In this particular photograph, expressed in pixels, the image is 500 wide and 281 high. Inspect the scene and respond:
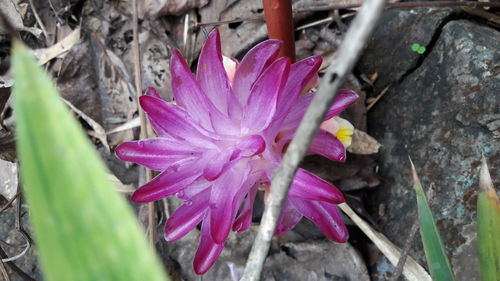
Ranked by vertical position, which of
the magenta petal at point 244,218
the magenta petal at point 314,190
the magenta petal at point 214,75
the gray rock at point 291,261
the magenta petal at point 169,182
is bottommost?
the gray rock at point 291,261

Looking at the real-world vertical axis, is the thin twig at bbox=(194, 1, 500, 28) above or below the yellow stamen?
above

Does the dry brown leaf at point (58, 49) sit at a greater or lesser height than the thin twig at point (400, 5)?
lesser

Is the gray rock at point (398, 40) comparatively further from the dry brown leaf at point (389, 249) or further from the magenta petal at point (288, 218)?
the magenta petal at point (288, 218)

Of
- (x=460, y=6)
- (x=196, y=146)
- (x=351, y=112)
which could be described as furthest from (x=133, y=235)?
(x=460, y=6)

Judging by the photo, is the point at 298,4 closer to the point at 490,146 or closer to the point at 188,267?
the point at 490,146

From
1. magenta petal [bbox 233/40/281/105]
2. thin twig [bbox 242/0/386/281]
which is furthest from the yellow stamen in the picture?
thin twig [bbox 242/0/386/281]

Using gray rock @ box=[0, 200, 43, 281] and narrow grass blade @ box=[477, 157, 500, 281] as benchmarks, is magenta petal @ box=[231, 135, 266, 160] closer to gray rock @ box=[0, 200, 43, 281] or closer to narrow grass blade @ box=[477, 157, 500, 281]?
narrow grass blade @ box=[477, 157, 500, 281]

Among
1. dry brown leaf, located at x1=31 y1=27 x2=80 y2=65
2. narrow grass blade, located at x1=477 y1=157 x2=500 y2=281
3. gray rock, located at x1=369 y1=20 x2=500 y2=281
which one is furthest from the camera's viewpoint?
dry brown leaf, located at x1=31 y1=27 x2=80 y2=65

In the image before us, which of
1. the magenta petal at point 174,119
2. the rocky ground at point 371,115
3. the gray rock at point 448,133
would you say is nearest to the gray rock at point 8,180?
the rocky ground at point 371,115
